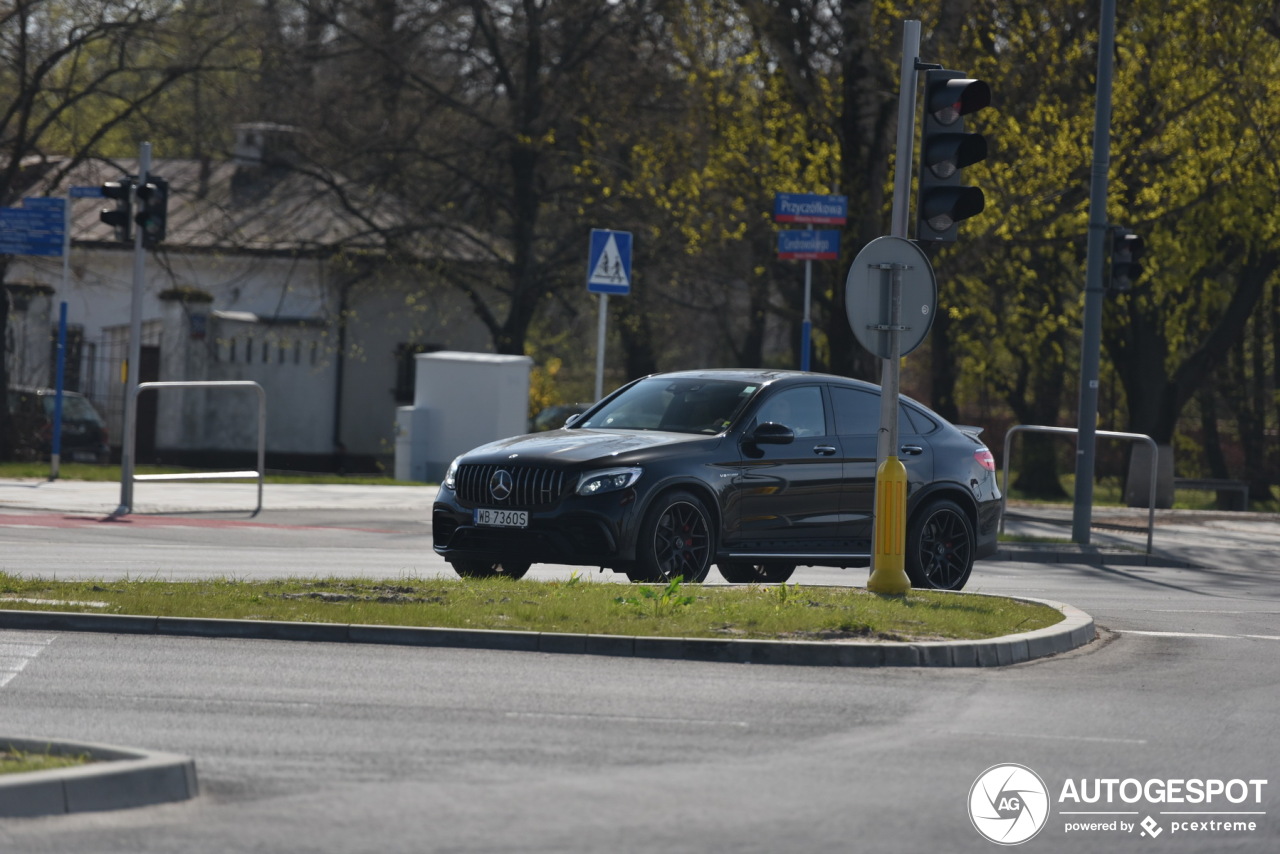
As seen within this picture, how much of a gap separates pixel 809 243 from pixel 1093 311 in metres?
3.27

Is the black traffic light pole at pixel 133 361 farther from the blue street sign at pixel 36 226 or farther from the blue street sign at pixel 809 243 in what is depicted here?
the blue street sign at pixel 809 243

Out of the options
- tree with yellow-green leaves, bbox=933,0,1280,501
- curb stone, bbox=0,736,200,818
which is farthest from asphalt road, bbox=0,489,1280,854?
tree with yellow-green leaves, bbox=933,0,1280,501

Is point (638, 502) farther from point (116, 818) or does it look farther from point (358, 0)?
point (358, 0)

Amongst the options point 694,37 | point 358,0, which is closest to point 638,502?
point 694,37

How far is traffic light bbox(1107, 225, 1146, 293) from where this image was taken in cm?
2045

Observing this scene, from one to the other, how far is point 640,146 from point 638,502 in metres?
18.2

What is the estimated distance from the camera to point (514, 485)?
42.0ft

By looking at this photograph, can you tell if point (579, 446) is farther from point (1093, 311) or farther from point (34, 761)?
point (1093, 311)

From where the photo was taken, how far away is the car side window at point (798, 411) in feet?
45.6

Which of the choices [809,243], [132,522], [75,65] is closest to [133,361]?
[132,522]

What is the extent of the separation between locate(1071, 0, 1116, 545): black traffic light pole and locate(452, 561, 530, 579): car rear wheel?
838 centimetres

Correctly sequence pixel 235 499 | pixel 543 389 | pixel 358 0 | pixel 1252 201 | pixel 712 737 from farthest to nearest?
pixel 543 389 → pixel 358 0 → pixel 1252 201 → pixel 235 499 → pixel 712 737

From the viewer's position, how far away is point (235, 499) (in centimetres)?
2272

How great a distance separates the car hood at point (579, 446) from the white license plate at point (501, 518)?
1.17 ft
